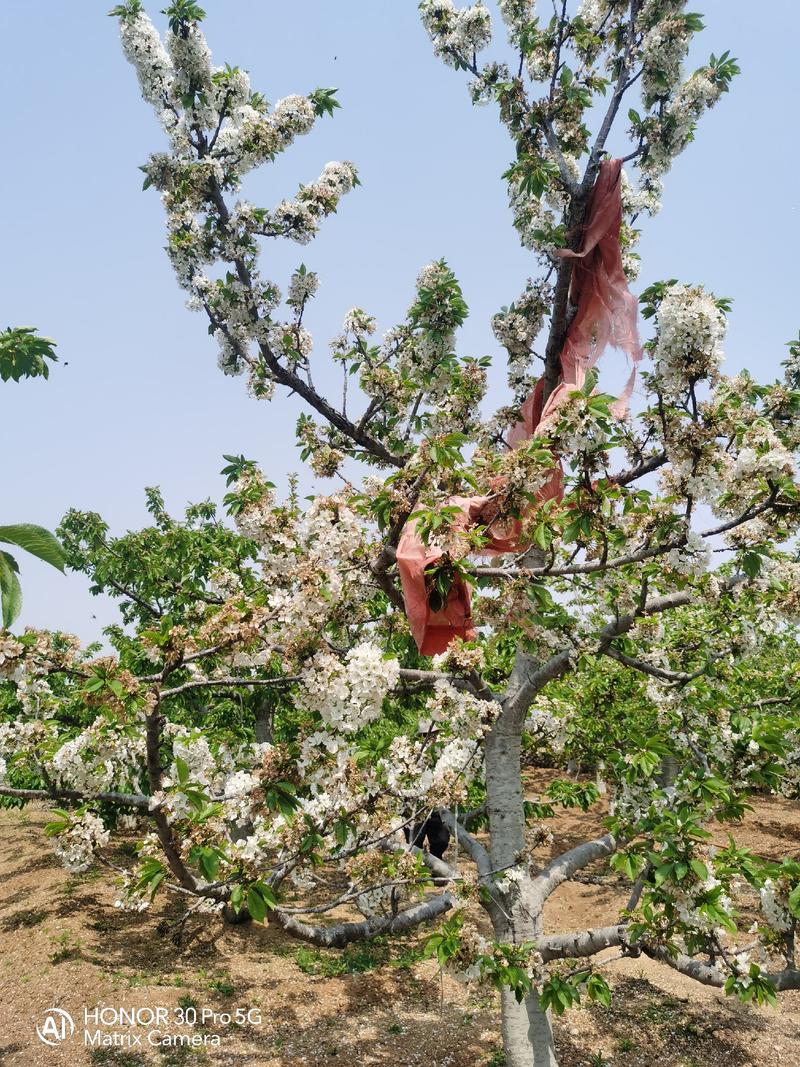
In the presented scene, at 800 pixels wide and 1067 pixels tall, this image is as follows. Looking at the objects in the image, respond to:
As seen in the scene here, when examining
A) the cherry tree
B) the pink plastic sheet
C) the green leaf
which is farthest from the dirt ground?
the green leaf

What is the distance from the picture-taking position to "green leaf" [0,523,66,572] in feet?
4.15

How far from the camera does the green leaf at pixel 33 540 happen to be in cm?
127

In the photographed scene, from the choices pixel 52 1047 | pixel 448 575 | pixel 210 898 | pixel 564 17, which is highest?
pixel 564 17

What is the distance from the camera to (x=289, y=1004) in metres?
7.11

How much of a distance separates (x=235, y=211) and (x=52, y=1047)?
317 inches

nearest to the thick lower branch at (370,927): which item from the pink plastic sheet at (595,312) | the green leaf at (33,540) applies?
Answer: the pink plastic sheet at (595,312)

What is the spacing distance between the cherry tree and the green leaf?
2.29 meters

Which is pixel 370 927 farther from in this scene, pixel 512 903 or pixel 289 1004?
pixel 289 1004

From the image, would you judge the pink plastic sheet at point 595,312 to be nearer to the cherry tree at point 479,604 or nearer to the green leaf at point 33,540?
the cherry tree at point 479,604

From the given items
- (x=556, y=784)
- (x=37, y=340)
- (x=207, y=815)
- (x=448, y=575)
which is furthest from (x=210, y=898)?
(x=556, y=784)

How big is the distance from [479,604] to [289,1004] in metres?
5.40

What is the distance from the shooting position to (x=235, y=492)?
525 centimetres

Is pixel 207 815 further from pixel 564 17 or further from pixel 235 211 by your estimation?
pixel 564 17

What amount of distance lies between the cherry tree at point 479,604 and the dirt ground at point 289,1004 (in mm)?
1335
